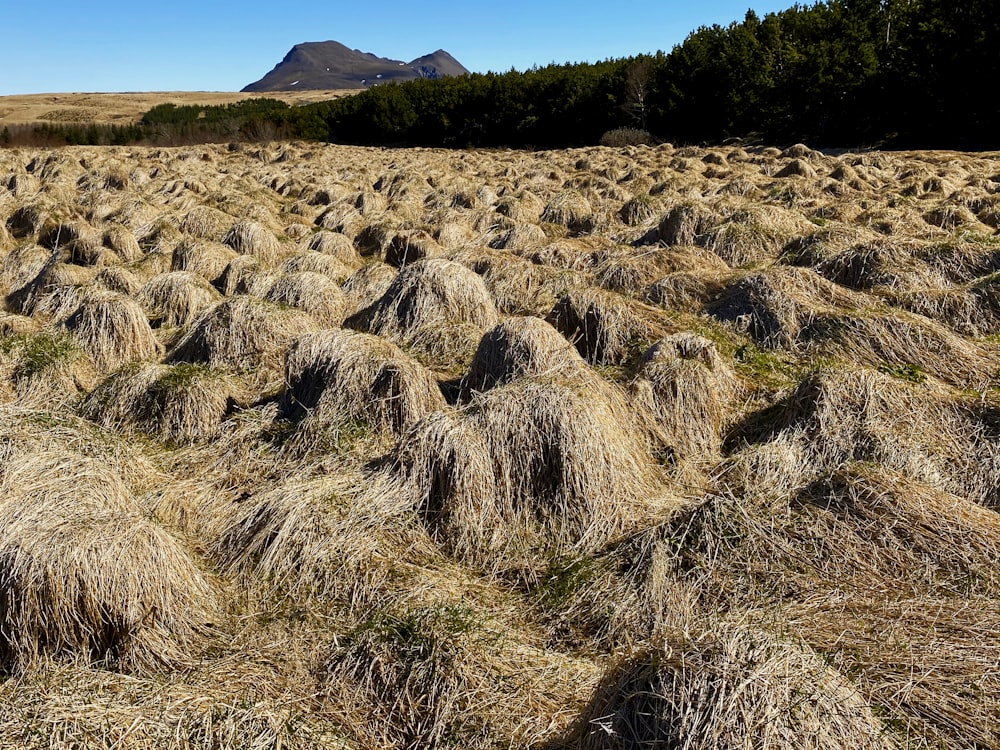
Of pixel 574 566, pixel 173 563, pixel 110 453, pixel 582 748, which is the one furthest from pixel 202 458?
pixel 582 748

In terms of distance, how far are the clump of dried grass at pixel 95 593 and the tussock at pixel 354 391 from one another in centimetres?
177

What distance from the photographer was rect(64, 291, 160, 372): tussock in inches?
280

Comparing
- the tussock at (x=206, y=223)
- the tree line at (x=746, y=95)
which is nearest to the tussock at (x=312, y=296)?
the tussock at (x=206, y=223)

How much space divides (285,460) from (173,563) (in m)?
1.58

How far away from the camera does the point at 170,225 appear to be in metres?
12.0

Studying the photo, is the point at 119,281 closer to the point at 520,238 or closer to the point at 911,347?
the point at 520,238

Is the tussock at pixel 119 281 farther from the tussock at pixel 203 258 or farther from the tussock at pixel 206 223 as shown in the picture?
the tussock at pixel 206 223

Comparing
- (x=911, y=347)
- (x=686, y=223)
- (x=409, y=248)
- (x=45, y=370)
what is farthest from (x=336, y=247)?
(x=911, y=347)

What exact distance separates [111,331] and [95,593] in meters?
4.43

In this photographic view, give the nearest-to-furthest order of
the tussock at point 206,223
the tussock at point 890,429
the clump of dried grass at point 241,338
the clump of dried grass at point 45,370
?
the tussock at point 890,429 < the clump of dried grass at point 45,370 < the clump of dried grass at point 241,338 < the tussock at point 206,223

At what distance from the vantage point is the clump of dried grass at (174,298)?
27.8 ft

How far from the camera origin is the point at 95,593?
352 cm

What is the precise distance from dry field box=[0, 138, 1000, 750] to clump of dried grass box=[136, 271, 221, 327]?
0.14ft

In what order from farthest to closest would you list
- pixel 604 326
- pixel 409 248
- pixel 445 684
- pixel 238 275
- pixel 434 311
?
pixel 409 248
pixel 238 275
pixel 434 311
pixel 604 326
pixel 445 684
